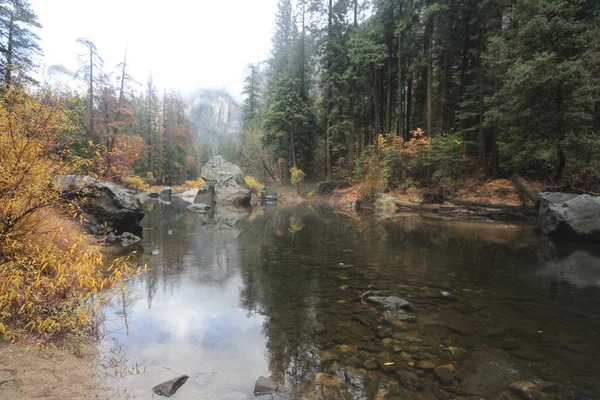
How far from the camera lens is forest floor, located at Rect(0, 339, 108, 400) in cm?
238

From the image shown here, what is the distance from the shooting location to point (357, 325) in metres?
4.00

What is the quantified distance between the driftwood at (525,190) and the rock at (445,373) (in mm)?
12672

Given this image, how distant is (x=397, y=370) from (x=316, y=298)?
1971 mm

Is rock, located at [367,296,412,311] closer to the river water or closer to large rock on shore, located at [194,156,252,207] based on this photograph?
the river water

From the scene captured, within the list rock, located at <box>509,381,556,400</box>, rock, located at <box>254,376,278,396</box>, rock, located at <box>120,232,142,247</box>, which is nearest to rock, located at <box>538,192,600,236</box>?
rock, located at <box>509,381,556,400</box>

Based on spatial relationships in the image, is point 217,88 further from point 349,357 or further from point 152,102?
point 349,357

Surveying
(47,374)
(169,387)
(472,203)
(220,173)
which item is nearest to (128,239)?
(47,374)

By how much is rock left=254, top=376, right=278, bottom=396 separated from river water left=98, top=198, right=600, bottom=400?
72 millimetres

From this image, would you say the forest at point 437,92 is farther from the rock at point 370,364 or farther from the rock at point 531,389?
the rock at point 370,364

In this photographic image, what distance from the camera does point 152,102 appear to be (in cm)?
5031

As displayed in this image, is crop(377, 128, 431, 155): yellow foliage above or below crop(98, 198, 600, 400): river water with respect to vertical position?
above

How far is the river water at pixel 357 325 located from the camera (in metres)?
2.89

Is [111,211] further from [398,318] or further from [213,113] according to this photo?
[213,113]

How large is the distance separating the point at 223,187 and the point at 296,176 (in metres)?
6.42
